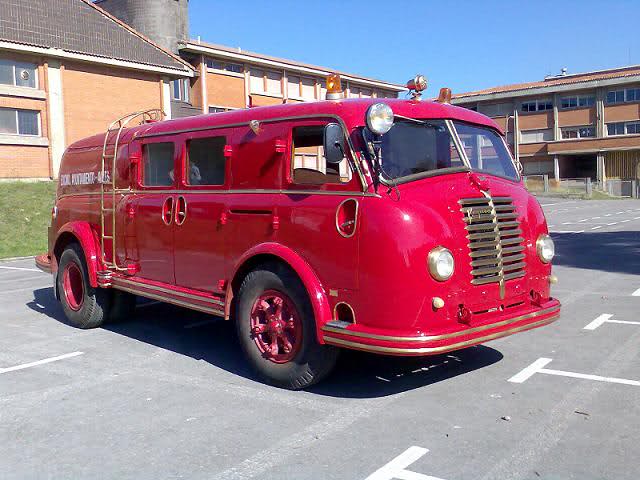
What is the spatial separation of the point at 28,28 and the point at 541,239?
98.9 feet

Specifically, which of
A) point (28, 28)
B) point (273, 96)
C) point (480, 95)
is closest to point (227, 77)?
point (273, 96)

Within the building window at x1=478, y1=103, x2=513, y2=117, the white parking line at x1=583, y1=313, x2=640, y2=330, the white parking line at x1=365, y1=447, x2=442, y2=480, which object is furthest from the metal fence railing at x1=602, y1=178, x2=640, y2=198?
the white parking line at x1=365, y1=447, x2=442, y2=480

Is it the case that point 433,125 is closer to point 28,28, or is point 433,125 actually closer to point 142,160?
point 142,160

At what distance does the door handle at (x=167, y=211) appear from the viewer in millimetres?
6686

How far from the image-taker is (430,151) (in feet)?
18.0

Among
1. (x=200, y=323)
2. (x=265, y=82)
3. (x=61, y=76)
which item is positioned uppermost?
(x=265, y=82)

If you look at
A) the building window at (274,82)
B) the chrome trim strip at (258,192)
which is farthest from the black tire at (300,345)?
the building window at (274,82)

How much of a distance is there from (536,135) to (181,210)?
6053 centimetres

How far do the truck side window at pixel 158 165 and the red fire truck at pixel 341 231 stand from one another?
0.08ft

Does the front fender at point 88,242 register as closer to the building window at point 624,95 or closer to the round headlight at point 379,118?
the round headlight at point 379,118

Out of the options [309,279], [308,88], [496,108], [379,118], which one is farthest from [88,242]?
[496,108]

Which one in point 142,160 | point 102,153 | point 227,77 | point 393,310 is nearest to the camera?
point 393,310

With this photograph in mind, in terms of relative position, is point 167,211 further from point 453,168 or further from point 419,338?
point 419,338

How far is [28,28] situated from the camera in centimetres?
3005
